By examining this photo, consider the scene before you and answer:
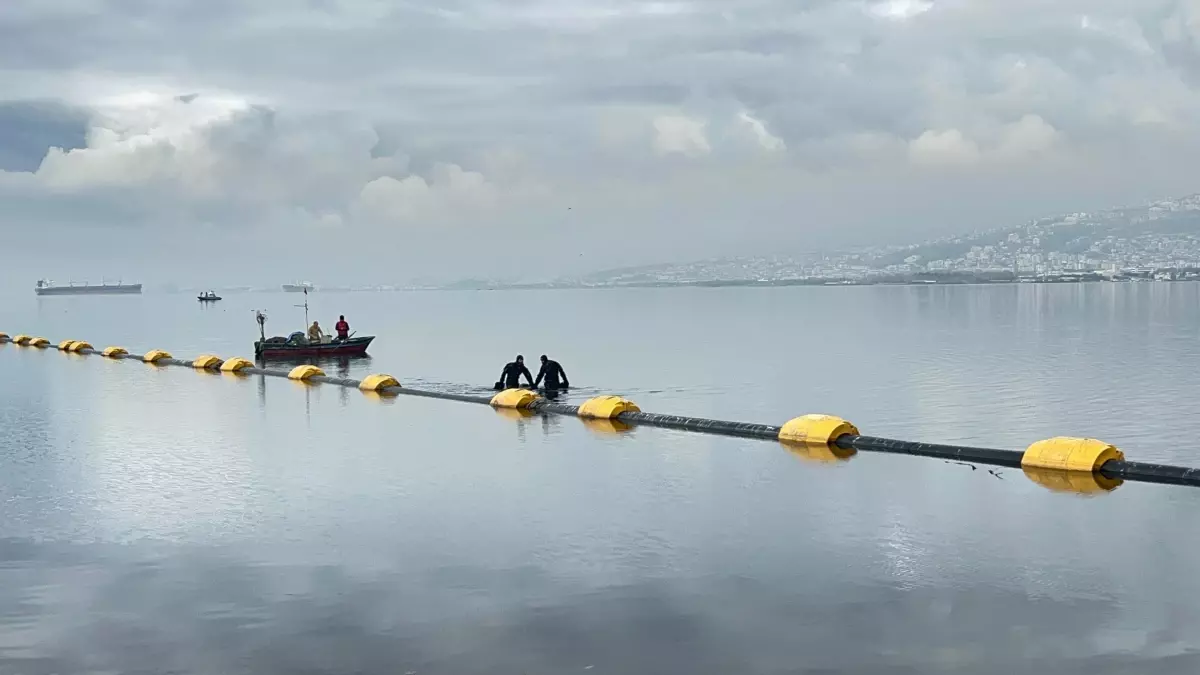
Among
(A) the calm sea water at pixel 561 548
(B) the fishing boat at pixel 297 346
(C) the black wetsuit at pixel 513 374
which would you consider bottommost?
(A) the calm sea water at pixel 561 548

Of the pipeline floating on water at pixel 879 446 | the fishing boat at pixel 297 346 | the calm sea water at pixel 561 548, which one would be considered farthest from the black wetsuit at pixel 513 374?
the fishing boat at pixel 297 346

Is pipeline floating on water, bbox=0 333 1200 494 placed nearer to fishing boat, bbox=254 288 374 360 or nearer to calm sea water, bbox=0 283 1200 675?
calm sea water, bbox=0 283 1200 675

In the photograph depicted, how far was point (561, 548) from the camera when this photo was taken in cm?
1844

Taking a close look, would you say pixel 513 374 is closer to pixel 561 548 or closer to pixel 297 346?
pixel 297 346

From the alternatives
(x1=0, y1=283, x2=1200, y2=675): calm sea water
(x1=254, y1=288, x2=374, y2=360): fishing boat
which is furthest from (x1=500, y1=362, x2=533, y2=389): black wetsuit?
(x1=254, y1=288, x2=374, y2=360): fishing boat

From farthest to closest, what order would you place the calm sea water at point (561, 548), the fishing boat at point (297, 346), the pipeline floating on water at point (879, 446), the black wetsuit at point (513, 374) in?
the fishing boat at point (297, 346) < the black wetsuit at point (513, 374) < the pipeline floating on water at point (879, 446) < the calm sea water at point (561, 548)

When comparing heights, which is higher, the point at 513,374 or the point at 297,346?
the point at 297,346

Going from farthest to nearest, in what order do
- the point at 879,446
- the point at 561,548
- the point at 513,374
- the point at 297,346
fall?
the point at 297,346
the point at 513,374
the point at 879,446
the point at 561,548

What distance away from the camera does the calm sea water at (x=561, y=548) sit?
13477 millimetres

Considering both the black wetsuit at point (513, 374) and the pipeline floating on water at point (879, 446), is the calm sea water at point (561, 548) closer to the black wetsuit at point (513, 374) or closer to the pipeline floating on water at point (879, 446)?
the pipeline floating on water at point (879, 446)

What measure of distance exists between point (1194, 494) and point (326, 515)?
16597 millimetres

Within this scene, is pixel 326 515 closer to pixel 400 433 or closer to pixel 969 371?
pixel 400 433

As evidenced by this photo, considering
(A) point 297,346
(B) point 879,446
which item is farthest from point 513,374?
(A) point 297,346

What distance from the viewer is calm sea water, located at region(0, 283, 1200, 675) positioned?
44.2 ft
